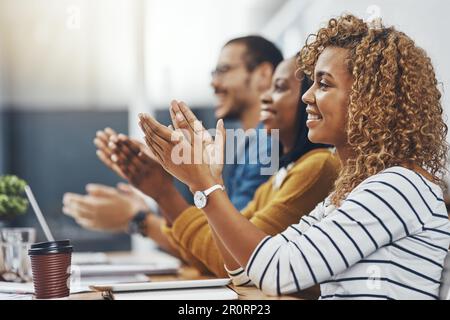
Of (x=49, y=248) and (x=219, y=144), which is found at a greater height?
(x=219, y=144)

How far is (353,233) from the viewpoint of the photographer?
3.24ft

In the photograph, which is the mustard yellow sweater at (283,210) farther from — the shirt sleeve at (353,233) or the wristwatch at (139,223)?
the wristwatch at (139,223)

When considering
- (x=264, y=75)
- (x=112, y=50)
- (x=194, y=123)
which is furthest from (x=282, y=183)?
(x=112, y=50)

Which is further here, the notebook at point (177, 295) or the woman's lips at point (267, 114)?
the woman's lips at point (267, 114)

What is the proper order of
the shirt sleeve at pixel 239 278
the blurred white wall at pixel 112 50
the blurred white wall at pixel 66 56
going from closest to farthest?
the shirt sleeve at pixel 239 278 → the blurred white wall at pixel 112 50 → the blurred white wall at pixel 66 56

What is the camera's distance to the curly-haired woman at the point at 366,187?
3.27 feet

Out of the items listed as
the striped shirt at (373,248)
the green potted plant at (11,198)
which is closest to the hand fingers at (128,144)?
the green potted plant at (11,198)

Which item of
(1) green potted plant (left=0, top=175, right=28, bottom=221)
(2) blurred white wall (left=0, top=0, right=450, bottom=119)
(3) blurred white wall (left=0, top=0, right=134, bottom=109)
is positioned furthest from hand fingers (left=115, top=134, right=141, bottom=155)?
(3) blurred white wall (left=0, top=0, right=134, bottom=109)

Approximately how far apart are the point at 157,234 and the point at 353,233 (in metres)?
1.02

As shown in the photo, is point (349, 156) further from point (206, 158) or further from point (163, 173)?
point (163, 173)

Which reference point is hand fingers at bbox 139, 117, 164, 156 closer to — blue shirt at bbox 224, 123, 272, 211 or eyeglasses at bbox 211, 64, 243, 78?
blue shirt at bbox 224, 123, 272, 211

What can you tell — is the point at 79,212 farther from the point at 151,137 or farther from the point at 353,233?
the point at 353,233

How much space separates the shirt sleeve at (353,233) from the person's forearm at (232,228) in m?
0.06

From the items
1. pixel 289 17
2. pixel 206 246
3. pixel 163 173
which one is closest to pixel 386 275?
pixel 206 246
